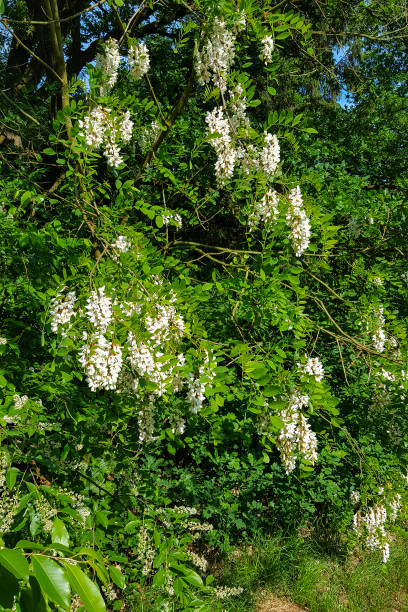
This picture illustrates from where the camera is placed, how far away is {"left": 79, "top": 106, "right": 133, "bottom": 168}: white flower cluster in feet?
9.67

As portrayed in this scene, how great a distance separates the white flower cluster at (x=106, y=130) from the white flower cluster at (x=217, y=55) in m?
0.57

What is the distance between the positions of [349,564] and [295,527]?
0.56 metres

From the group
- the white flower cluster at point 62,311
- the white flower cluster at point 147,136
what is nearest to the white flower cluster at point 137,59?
the white flower cluster at point 147,136

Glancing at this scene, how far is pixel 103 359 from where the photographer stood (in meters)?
2.12

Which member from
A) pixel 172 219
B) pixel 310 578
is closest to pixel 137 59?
pixel 172 219

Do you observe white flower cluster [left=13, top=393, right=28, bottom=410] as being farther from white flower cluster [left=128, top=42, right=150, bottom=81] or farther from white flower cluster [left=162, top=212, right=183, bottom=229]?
white flower cluster [left=128, top=42, right=150, bottom=81]

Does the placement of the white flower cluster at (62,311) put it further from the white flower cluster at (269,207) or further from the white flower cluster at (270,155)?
the white flower cluster at (270,155)

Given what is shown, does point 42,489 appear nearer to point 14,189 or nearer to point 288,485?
point 14,189

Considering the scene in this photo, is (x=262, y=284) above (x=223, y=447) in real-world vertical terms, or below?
above

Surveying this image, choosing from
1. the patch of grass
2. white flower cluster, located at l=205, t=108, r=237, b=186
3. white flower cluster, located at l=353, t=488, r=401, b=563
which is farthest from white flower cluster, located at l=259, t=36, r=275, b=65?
the patch of grass

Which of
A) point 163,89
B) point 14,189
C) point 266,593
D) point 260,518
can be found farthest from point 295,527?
point 163,89

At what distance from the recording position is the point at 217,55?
3.11 metres

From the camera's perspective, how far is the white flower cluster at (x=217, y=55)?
120 inches

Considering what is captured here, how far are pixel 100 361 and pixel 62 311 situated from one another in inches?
12.5
